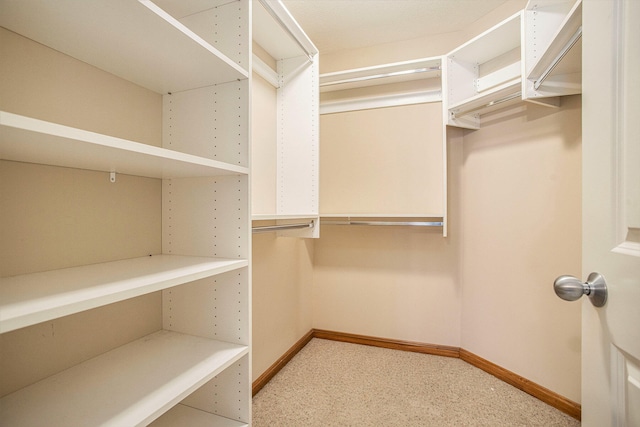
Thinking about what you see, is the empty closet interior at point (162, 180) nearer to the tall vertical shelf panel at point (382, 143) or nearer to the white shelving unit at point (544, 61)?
the white shelving unit at point (544, 61)

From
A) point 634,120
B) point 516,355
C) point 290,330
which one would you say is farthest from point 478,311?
point 634,120

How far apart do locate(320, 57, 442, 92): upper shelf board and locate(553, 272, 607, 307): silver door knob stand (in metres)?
1.77

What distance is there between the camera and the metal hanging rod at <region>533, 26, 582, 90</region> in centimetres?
99

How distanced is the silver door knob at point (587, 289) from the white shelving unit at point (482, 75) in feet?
4.55

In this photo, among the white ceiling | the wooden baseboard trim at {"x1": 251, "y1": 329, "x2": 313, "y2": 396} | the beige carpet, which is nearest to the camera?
the beige carpet

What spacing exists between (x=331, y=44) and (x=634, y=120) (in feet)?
7.36

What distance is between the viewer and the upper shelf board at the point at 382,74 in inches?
77.7

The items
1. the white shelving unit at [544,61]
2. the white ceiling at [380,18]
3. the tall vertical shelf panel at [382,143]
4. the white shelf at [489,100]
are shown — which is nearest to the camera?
the white shelving unit at [544,61]

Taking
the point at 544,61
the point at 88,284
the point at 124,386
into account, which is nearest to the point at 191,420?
the point at 124,386

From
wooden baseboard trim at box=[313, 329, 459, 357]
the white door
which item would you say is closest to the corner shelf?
the white door

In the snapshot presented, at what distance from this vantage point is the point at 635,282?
0.49 m

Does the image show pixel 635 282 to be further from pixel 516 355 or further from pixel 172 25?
pixel 516 355

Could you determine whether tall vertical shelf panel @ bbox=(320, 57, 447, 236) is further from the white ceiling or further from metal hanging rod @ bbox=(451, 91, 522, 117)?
the white ceiling

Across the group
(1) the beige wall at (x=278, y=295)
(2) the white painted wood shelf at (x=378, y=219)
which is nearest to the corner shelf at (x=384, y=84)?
(2) the white painted wood shelf at (x=378, y=219)
